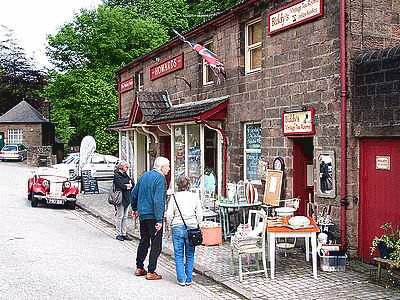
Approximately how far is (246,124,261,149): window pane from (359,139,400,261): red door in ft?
12.3

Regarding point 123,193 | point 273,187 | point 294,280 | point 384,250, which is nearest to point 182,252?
point 294,280

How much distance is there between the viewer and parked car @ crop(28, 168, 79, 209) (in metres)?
20.2

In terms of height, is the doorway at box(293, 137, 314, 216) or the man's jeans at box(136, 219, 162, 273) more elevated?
the doorway at box(293, 137, 314, 216)

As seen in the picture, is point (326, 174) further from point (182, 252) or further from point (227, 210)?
point (182, 252)

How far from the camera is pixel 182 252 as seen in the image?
9086 mm

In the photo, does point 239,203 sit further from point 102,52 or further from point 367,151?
point 102,52

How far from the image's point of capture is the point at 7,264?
10539mm

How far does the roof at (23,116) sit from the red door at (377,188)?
4745 centimetres

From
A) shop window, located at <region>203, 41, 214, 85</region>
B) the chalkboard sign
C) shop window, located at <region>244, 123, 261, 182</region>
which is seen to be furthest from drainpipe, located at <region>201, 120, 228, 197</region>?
the chalkboard sign

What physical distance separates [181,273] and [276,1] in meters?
6.17

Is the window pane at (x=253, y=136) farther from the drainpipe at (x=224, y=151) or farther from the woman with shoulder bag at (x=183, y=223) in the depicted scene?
the woman with shoulder bag at (x=183, y=223)

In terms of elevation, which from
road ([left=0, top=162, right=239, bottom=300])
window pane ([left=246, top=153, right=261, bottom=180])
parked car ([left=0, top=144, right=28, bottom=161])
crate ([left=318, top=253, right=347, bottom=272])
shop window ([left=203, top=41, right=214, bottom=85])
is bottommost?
road ([left=0, top=162, right=239, bottom=300])

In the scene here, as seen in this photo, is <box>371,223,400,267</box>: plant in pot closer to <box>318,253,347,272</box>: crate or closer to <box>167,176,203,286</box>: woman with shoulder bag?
<box>318,253,347,272</box>: crate

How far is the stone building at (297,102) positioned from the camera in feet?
33.2
